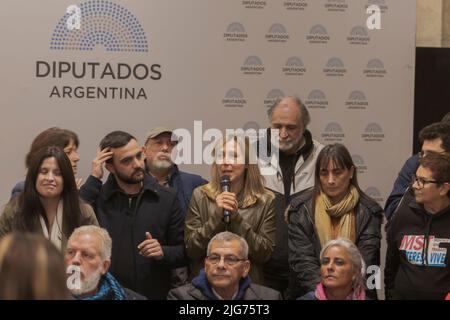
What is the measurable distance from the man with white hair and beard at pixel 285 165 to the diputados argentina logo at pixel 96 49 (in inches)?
39.7

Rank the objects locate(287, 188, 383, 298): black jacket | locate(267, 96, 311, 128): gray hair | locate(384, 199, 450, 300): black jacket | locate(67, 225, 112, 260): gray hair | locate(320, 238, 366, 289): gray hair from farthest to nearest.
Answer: locate(267, 96, 311, 128): gray hair < locate(287, 188, 383, 298): black jacket < locate(384, 199, 450, 300): black jacket < locate(320, 238, 366, 289): gray hair < locate(67, 225, 112, 260): gray hair

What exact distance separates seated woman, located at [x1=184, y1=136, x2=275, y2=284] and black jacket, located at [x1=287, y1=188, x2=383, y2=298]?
16 centimetres

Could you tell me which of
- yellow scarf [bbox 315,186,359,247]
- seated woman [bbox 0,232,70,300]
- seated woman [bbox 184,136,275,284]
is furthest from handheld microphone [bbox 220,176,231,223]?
seated woman [bbox 0,232,70,300]

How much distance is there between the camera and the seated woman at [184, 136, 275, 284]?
567cm

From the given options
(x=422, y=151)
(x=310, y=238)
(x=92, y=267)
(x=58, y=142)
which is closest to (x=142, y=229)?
(x=92, y=267)

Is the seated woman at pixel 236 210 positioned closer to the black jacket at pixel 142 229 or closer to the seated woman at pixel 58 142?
the black jacket at pixel 142 229

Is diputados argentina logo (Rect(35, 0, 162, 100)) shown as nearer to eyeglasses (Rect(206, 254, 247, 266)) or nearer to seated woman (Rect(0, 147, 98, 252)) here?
seated woman (Rect(0, 147, 98, 252))

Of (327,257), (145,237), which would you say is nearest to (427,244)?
(327,257)

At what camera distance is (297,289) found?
18.7ft

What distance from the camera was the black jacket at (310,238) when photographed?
5641mm

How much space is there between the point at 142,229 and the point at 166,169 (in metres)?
0.58

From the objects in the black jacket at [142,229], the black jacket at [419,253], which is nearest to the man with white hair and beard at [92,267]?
the black jacket at [142,229]
